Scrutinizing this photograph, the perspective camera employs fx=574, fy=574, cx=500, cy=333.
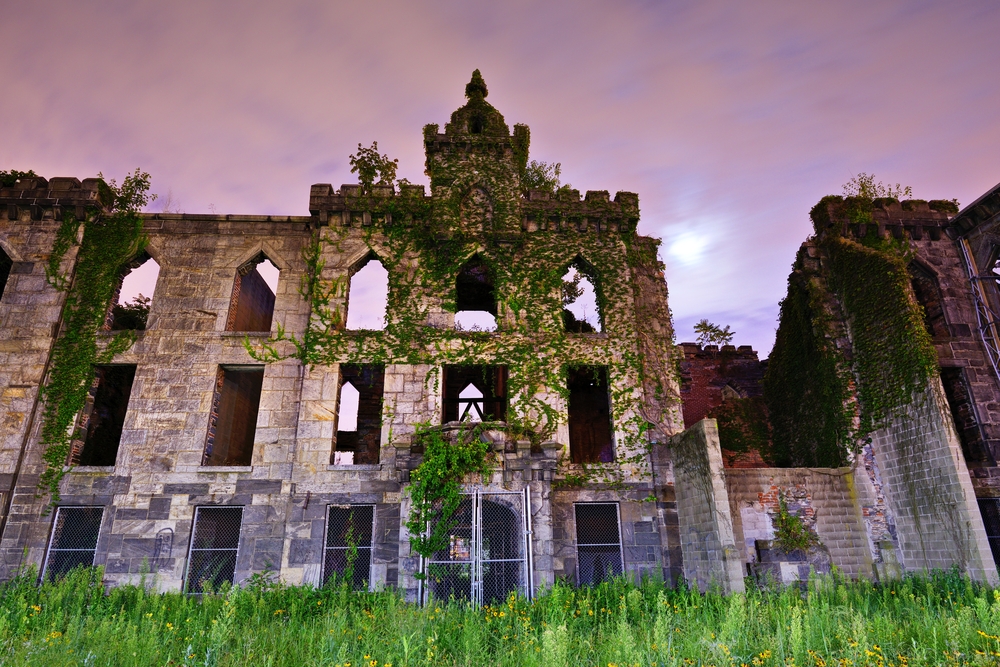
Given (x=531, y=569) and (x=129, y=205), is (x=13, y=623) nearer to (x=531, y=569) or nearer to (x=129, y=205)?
(x=531, y=569)

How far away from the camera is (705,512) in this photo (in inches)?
479

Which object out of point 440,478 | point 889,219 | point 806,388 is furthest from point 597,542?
point 889,219

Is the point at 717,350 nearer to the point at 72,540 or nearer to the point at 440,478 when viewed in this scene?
the point at 440,478

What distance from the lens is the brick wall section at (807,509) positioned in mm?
13078

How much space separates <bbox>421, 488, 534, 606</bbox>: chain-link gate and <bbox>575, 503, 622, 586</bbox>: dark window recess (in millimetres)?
1893

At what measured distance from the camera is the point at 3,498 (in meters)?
13.1

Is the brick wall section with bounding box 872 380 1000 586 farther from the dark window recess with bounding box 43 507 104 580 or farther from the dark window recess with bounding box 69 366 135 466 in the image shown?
the dark window recess with bounding box 69 366 135 466

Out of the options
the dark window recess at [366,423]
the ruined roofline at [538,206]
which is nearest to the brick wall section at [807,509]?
the ruined roofline at [538,206]

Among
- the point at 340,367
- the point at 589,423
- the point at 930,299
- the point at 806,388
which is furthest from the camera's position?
the point at 589,423

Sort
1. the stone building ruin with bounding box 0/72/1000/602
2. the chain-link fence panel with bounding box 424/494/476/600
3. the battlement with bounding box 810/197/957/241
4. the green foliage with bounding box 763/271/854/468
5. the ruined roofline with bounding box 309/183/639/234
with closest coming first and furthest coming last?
the chain-link fence panel with bounding box 424/494/476/600, the stone building ruin with bounding box 0/72/1000/602, the green foliage with bounding box 763/271/854/468, the ruined roofline with bounding box 309/183/639/234, the battlement with bounding box 810/197/957/241

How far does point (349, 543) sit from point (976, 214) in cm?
1856

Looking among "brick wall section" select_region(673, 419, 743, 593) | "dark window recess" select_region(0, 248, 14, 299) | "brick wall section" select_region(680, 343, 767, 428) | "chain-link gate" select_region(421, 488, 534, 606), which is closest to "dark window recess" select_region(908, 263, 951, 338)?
"brick wall section" select_region(680, 343, 767, 428)

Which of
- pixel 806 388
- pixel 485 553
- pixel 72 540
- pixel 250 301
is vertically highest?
pixel 250 301

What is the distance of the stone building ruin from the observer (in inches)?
496
